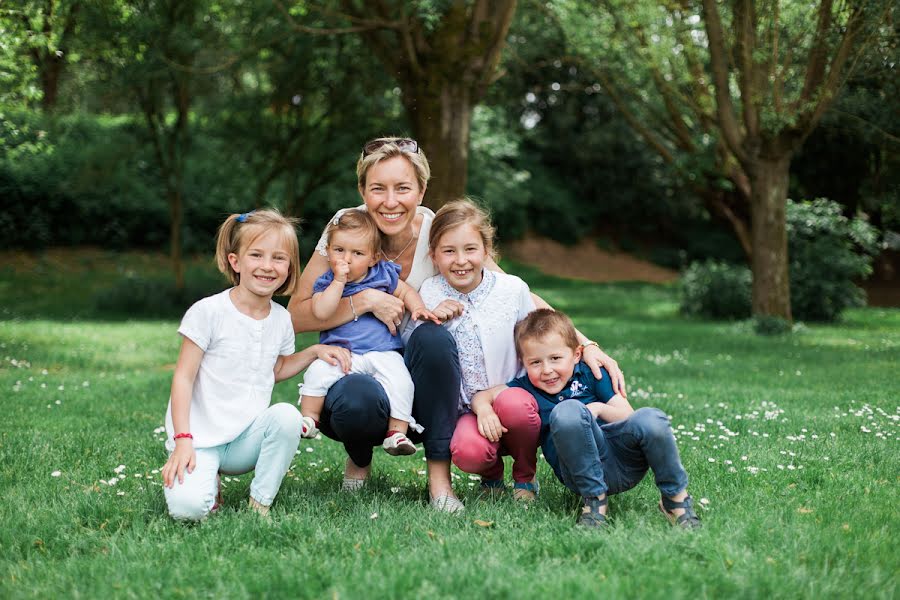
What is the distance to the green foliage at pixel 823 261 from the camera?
15.1 m

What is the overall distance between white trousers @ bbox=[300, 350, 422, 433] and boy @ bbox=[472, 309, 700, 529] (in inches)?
12.0

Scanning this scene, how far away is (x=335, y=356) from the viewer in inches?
146

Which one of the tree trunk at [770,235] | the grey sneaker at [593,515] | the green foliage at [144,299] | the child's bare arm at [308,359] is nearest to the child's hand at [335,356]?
the child's bare arm at [308,359]

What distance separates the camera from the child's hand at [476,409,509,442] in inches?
140

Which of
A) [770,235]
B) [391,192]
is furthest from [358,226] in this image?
[770,235]

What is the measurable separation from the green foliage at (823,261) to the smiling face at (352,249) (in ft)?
42.9

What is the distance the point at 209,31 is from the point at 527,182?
58.8 feet

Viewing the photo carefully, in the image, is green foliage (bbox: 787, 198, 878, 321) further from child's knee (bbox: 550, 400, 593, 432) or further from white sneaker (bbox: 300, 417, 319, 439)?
white sneaker (bbox: 300, 417, 319, 439)

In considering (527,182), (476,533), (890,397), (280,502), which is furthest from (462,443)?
(527,182)

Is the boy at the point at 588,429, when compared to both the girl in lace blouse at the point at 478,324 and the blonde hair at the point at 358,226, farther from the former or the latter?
the blonde hair at the point at 358,226

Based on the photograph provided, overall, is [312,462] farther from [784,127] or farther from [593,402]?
[784,127]

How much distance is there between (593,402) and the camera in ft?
12.0

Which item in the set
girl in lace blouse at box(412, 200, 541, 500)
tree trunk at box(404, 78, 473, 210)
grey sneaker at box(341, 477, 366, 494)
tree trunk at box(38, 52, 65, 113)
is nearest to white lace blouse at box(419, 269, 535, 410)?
girl in lace blouse at box(412, 200, 541, 500)

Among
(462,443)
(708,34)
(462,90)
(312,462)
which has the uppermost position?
(708,34)
